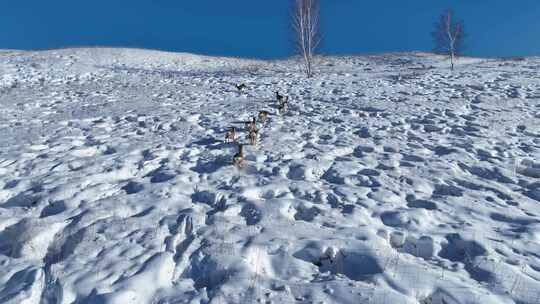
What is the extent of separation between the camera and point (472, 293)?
156 inches

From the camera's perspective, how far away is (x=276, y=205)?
6055 millimetres

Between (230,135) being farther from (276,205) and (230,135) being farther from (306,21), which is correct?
(306,21)

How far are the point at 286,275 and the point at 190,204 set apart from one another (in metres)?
2.32

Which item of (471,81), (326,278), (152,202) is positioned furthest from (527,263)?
(471,81)

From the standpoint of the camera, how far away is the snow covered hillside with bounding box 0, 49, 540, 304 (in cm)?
426

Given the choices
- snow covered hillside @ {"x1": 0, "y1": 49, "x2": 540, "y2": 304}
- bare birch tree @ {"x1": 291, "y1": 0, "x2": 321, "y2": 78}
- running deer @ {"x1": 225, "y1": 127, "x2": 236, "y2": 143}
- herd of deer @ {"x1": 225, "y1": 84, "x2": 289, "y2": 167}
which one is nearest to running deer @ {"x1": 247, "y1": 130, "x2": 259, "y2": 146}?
herd of deer @ {"x1": 225, "y1": 84, "x2": 289, "y2": 167}

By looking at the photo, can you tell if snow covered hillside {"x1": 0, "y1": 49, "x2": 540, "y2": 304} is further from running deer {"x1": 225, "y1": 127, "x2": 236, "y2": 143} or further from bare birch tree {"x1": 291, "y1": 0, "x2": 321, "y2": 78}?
bare birch tree {"x1": 291, "y1": 0, "x2": 321, "y2": 78}

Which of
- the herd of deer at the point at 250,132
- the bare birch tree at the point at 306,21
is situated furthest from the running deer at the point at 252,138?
the bare birch tree at the point at 306,21

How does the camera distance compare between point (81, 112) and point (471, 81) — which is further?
point (471, 81)

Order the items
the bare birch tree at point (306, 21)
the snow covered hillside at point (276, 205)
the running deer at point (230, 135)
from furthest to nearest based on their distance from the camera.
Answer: the bare birch tree at point (306, 21) < the running deer at point (230, 135) < the snow covered hillside at point (276, 205)

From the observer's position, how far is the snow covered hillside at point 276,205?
168 inches

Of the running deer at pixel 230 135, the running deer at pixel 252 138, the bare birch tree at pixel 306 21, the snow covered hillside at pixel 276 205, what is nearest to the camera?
the snow covered hillside at pixel 276 205

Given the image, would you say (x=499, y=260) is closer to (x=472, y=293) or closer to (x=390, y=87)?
(x=472, y=293)

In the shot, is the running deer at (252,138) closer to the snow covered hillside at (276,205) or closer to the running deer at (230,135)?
the snow covered hillside at (276,205)
